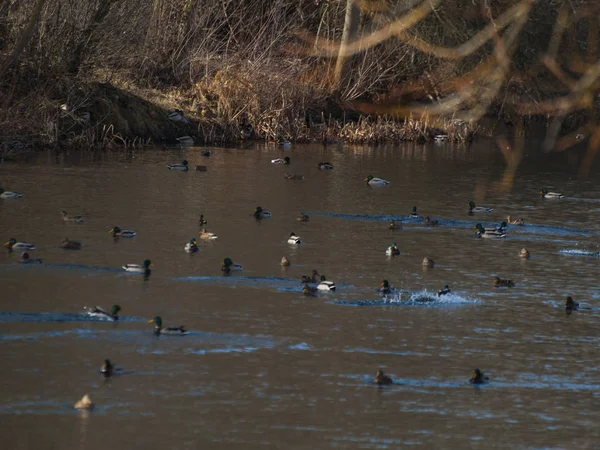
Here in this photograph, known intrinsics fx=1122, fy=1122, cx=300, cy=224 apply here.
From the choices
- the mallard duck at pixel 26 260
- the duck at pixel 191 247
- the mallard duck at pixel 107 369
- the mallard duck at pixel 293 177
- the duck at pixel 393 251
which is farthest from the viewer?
the mallard duck at pixel 293 177

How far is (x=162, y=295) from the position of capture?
15930 mm

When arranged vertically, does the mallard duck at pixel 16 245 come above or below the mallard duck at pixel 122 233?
below

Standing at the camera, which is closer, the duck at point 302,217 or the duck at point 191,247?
the duck at point 191,247

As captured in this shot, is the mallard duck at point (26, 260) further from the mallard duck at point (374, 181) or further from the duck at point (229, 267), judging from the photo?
the mallard duck at point (374, 181)

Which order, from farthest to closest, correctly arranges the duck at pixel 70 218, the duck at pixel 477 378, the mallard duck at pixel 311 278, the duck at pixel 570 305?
the duck at pixel 70 218 → the mallard duck at pixel 311 278 → the duck at pixel 570 305 → the duck at pixel 477 378

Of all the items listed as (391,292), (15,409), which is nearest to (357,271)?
(391,292)

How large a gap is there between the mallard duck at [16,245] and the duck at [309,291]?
15.6 ft

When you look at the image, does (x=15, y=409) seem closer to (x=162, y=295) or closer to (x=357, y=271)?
(x=162, y=295)

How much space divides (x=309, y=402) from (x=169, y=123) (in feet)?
77.7

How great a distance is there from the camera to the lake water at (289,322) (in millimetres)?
11078

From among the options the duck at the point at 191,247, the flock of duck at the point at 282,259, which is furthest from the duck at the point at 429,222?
the duck at the point at 191,247

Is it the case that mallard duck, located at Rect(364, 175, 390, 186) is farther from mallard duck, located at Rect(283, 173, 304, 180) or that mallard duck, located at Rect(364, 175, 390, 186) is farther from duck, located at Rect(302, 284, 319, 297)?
duck, located at Rect(302, 284, 319, 297)

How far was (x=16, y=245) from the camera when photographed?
17.8m

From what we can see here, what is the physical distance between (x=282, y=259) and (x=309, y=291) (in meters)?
1.98
